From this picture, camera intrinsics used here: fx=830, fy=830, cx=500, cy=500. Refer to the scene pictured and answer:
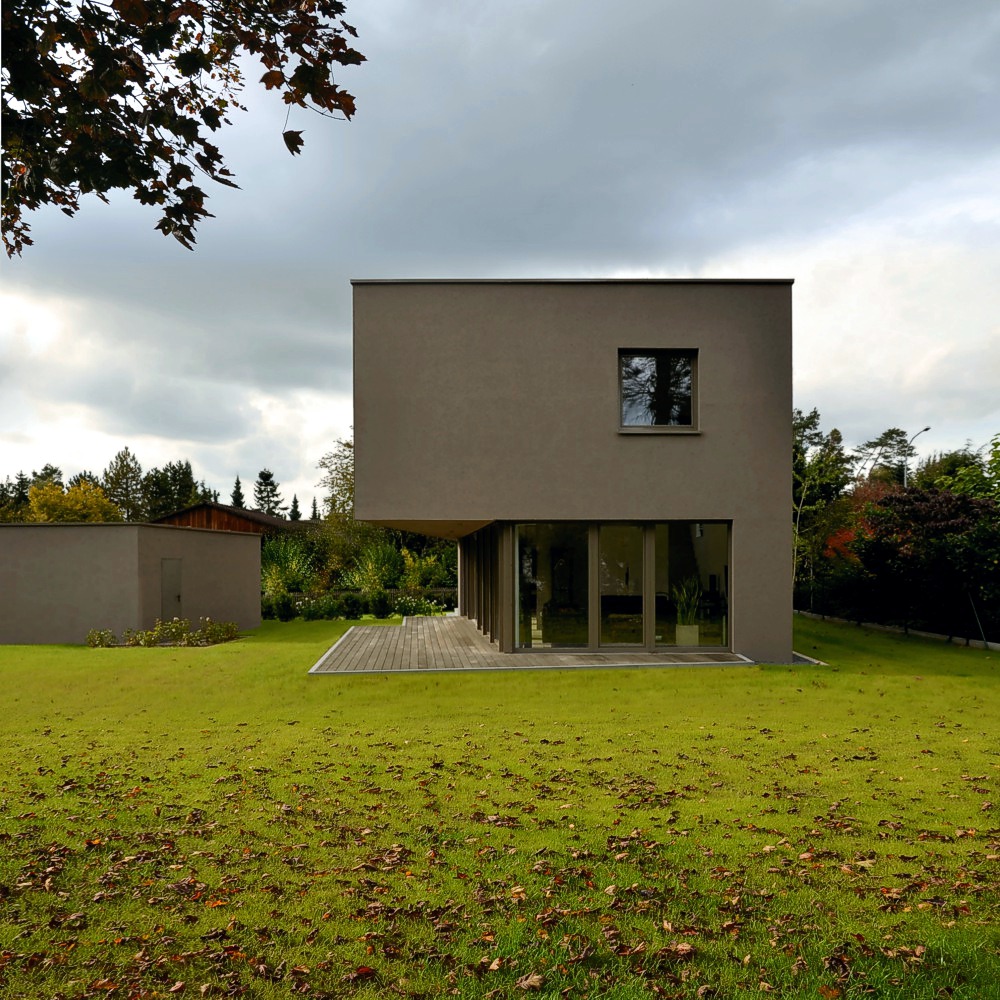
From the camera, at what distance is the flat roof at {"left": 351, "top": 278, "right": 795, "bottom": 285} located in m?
14.1

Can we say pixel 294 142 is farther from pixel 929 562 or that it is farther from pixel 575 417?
pixel 929 562

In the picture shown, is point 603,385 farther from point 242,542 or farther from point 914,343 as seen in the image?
point 242,542

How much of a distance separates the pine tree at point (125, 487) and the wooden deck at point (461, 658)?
5697 cm

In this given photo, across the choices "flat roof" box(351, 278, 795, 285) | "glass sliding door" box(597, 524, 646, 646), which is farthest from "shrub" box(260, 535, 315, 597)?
"flat roof" box(351, 278, 795, 285)

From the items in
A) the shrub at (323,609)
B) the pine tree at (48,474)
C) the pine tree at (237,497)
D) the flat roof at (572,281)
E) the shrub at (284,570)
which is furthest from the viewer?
the pine tree at (237,497)

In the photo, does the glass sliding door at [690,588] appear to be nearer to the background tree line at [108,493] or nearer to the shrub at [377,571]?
the shrub at [377,571]

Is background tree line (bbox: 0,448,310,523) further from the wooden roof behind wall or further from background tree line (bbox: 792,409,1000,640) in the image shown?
background tree line (bbox: 792,409,1000,640)

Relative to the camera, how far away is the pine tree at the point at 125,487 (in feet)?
222

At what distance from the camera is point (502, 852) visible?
17.1ft

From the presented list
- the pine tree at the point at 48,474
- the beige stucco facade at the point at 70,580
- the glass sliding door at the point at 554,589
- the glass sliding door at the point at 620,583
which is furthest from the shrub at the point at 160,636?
the pine tree at the point at 48,474

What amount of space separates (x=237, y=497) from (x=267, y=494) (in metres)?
4.23

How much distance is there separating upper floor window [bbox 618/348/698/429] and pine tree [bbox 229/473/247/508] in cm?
8837

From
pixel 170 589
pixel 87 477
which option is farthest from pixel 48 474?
pixel 170 589

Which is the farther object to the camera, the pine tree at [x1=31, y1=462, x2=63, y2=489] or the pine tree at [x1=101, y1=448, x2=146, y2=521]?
the pine tree at [x1=31, y1=462, x2=63, y2=489]
